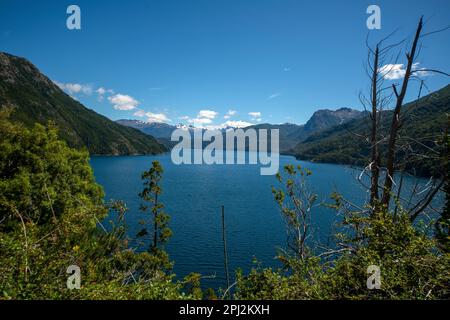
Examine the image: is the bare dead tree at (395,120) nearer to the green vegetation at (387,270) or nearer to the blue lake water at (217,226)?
the green vegetation at (387,270)

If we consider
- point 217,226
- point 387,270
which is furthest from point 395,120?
point 217,226

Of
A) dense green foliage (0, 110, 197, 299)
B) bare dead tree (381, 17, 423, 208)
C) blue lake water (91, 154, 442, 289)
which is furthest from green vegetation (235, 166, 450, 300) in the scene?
blue lake water (91, 154, 442, 289)

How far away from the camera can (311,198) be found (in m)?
14.3

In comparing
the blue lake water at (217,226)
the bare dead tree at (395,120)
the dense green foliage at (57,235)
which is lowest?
the blue lake water at (217,226)

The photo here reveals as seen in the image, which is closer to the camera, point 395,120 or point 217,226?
point 395,120

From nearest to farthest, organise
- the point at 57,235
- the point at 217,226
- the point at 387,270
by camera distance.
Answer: the point at 387,270 < the point at 57,235 < the point at 217,226

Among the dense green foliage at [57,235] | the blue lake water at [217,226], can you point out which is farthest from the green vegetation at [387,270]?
the blue lake water at [217,226]

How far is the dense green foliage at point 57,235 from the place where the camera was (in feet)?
22.7

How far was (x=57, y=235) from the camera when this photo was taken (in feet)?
30.6

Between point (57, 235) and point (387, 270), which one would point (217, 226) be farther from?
point (387, 270)

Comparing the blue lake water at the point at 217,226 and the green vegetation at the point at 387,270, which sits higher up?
the green vegetation at the point at 387,270

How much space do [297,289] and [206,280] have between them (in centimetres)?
2852

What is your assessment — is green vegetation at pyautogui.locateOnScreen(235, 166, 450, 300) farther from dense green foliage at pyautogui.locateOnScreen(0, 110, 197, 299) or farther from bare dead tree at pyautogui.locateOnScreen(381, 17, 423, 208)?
dense green foliage at pyautogui.locateOnScreen(0, 110, 197, 299)

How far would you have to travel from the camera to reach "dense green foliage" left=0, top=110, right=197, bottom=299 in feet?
22.7
